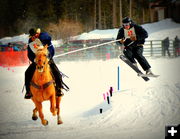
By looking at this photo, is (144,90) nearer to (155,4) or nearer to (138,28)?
(138,28)

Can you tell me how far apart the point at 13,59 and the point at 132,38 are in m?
17.2

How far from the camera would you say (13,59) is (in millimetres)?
23891

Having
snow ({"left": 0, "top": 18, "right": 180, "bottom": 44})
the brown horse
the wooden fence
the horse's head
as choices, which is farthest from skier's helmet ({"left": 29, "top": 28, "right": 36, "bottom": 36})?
snow ({"left": 0, "top": 18, "right": 180, "bottom": 44})

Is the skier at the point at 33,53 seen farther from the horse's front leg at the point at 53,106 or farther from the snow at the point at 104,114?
the snow at the point at 104,114

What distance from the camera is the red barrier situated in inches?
937

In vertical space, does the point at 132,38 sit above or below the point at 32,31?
below

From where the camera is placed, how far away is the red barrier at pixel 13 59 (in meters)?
23.8

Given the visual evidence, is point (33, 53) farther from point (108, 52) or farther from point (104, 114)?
point (108, 52)

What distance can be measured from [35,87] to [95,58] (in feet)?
58.4

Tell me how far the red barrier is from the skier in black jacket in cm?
1627

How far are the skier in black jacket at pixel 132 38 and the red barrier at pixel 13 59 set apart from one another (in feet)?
53.4

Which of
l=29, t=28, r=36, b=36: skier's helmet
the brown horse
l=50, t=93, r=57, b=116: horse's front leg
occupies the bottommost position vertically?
l=50, t=93, r=57, b=116: horse's front leg

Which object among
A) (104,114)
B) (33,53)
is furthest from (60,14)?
(33,53)

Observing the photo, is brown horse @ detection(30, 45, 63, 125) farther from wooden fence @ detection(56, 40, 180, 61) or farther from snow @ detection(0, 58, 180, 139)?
wooden fence @ detection(56, 40, 180, 61)
